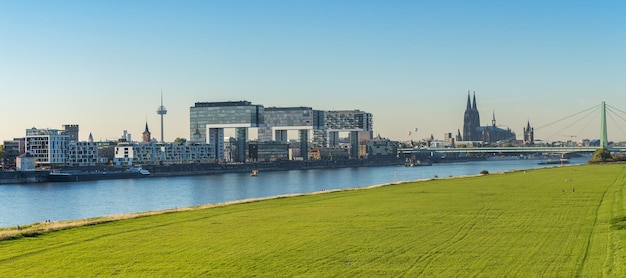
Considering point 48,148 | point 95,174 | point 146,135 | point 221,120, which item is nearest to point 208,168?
point 221,120

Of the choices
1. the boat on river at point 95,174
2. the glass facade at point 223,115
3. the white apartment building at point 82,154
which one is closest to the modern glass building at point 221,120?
the glass facade at point 223,115

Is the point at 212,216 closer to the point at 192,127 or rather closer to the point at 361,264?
the point at 361,264

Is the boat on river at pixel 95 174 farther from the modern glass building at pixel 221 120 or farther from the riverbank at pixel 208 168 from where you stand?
the modern glass building at pixel 221 120

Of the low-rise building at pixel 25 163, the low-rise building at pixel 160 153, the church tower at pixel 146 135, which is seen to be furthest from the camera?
the church tower at pixel 146 135

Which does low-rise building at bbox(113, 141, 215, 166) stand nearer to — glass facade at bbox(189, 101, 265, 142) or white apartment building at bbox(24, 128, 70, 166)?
glass facade at bbox(189, 101, 265, 142)

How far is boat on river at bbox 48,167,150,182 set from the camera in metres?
91.8

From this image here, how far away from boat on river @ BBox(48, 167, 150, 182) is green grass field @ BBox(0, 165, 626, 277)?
6641 centimetres

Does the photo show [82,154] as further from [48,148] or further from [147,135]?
[147,135]

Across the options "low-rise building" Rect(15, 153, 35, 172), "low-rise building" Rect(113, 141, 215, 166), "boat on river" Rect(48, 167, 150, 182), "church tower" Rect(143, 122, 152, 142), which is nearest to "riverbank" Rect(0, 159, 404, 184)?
"boat on river" Rect(48, 167, 150, 182)

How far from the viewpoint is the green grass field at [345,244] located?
15602 mm

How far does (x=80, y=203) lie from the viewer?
53312 mm

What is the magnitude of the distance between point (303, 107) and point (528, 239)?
501 ft

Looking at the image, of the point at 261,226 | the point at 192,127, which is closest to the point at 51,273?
the point at 261,226

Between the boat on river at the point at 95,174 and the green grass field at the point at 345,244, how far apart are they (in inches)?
2615
